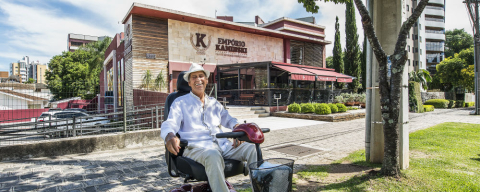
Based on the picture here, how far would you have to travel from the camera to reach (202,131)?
2.40m

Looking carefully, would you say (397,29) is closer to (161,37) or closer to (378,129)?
(378,129)

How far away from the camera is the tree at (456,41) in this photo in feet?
162

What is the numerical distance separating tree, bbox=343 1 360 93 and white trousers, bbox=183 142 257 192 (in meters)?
23.9

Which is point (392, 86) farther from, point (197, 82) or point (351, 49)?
point (351, 49)

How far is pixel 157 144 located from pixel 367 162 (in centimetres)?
489

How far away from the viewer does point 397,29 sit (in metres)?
3.57

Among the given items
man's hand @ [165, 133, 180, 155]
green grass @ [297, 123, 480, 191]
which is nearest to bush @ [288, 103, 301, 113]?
green grass @ [297, 123, 480, 191]

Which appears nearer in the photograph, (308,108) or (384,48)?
(384,48)

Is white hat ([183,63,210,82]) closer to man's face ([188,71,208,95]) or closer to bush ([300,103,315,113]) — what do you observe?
man's face ([188,71,208,95])

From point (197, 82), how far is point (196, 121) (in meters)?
0.39

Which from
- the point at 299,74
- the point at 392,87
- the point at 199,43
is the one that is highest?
the point at 199,43

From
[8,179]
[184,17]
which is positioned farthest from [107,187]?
[184,17]

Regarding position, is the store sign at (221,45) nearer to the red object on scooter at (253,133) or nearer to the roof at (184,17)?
the roof at (184,17)

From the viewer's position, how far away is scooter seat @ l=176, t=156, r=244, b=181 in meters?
1.98
